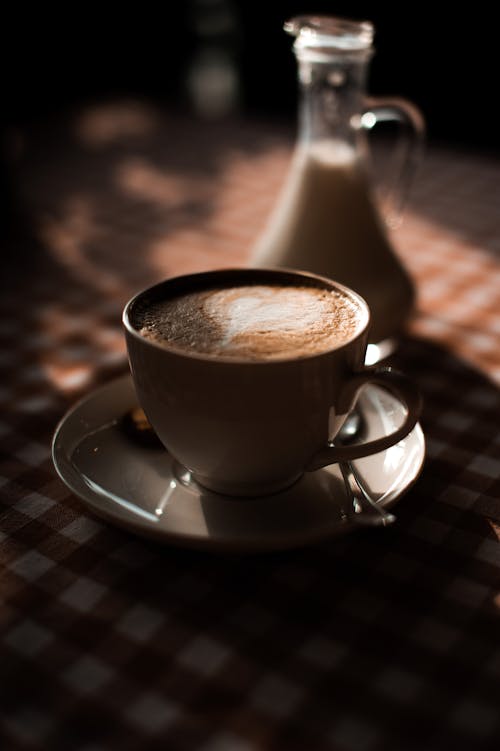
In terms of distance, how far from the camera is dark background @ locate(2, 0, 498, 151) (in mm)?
1913

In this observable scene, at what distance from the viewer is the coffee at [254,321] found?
Answer: 1.49 feet

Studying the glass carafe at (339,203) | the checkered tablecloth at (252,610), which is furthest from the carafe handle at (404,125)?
the checkered tablecloth at (252,610)

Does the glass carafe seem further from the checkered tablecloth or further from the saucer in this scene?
the saucer

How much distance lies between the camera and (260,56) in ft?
6.94

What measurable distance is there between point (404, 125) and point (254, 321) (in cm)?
37

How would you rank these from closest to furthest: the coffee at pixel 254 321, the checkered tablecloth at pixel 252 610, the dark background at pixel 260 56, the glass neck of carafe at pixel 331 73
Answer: the checkered tablecloth at pixel 252 610 < the coffee at pixel 254 321 < the glass neck of carafe at pixel 331 73 < the dark background at pixel 260 56

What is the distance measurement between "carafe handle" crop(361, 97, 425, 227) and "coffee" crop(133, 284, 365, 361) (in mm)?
243

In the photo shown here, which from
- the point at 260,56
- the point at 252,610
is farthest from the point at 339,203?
the point at 260,56

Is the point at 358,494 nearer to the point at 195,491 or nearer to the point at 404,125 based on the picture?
the point at 195,491

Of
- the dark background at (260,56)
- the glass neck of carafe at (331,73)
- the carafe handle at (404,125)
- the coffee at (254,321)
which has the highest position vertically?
the glass neck of carafe at (331,73)

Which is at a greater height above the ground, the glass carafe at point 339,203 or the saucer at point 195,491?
the glass carafe at point 339,203

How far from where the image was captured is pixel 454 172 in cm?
124

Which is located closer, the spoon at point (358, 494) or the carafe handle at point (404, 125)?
the spoon at point (358, 494)

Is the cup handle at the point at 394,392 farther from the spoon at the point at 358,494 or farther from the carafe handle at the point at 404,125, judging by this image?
the carafe handle at the point at 404,125
